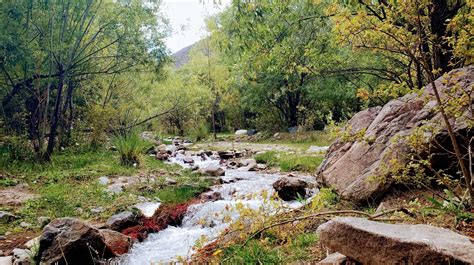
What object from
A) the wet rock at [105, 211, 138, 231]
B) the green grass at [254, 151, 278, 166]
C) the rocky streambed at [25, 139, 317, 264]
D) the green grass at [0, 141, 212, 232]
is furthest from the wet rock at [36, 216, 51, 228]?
the green grass at [254, 151, 278, 166]

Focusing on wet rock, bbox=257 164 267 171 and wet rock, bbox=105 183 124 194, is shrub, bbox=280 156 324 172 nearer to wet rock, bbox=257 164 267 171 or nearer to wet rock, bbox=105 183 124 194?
wet rock, bbox=257 164 267 171

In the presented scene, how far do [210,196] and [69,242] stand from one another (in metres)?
3.92

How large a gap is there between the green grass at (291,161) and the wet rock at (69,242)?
7.37 metres

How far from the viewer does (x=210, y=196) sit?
8211mm

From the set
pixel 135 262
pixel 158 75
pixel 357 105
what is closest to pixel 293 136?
pixel 357 105

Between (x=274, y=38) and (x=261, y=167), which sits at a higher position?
(x=274, y=38)

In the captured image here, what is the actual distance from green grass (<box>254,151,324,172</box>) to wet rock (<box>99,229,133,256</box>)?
6.66 metres

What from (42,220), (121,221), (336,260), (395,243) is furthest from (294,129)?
(395,243)

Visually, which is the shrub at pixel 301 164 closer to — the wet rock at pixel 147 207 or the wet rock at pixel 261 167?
the wet rock at pixel 261 167

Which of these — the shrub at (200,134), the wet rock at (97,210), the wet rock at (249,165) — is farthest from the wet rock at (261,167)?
the shrub at (200,134)

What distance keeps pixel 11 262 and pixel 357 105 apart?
19396 mm

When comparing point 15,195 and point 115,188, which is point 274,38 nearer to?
point 115,188

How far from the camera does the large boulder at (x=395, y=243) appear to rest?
6.46 feet

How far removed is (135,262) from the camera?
5004 mm
